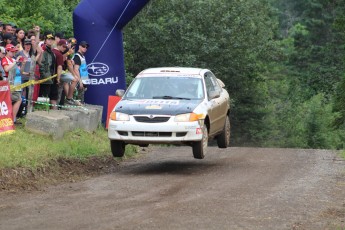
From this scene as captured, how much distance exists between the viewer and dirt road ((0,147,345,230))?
10.4 metres

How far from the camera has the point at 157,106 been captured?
1537cm

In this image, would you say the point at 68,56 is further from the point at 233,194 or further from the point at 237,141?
the point at 237,141

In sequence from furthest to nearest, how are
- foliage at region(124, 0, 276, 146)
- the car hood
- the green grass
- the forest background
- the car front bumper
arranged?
foliage at region(124, 0, 276, 146) → the forest background → the car hood → the car front bumper → the green grass

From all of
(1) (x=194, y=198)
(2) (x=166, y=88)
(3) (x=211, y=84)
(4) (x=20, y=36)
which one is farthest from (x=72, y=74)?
(1) (x=194, y=198)

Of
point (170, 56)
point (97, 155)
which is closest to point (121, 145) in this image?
point (97, 155)

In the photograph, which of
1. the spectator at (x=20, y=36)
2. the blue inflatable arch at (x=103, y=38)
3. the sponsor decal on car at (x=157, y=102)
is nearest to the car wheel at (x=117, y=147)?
the sponsor decal on car at (x=157, y=102)

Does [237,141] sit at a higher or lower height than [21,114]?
lower

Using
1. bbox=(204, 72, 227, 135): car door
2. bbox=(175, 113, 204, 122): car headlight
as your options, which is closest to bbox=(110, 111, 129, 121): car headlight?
bbox=(175, 113, 204, 122): car headlight

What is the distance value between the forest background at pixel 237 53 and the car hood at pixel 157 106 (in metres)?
10.2

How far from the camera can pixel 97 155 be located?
1731 cm

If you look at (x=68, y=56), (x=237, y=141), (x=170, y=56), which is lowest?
(x=237, y=141)

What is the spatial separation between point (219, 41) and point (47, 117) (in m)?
25.2

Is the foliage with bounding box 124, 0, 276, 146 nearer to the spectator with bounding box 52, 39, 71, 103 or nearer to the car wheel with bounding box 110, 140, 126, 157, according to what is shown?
the spectator with bounding box 52, 39, 71, 103

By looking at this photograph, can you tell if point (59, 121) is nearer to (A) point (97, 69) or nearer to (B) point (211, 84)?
(B) point (211, 84)
